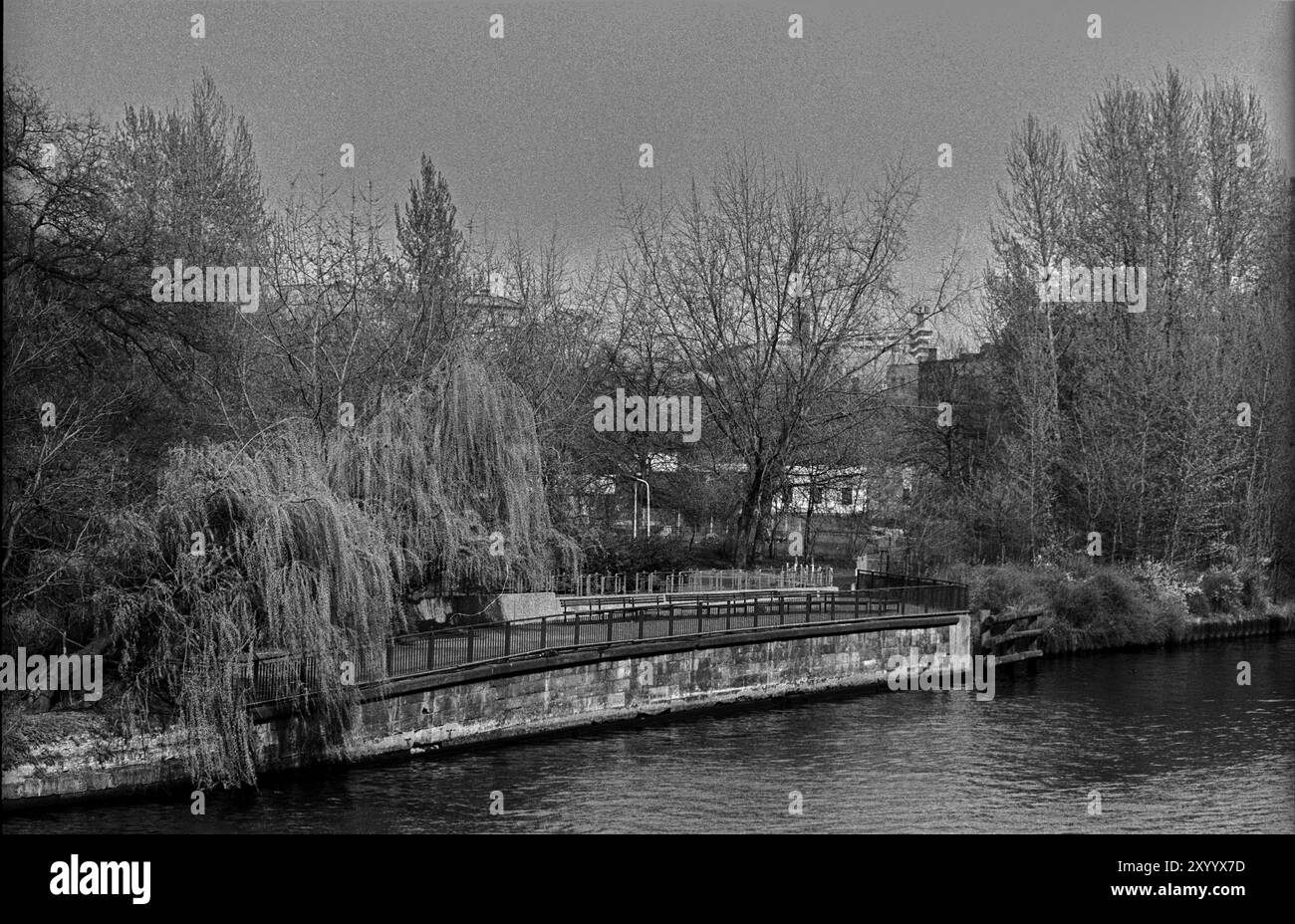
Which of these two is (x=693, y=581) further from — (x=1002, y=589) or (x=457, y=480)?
(x=457, y=480)

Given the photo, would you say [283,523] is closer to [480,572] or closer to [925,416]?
[480,572]

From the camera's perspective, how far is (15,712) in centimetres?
1642

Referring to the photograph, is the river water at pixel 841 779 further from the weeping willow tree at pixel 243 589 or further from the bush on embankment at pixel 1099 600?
the bush on embankment at pixel 1099 600

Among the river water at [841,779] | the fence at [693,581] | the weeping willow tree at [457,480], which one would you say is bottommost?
the river water at [841,779]

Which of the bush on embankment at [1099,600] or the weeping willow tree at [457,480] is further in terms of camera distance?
the bush on embankment at [1099,600]

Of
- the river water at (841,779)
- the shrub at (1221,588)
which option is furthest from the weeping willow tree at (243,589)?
the shrub at (1221,588)

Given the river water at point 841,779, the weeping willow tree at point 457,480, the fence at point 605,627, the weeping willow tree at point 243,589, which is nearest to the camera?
the river water at point 841,779

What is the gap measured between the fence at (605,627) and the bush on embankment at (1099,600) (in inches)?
172

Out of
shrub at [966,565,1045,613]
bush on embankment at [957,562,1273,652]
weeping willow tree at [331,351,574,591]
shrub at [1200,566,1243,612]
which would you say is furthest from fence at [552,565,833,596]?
shrub at [1200,566,1243,612]

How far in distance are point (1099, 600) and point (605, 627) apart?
16.6 m

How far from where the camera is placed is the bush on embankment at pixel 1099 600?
35125mm

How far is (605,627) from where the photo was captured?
25156mm
